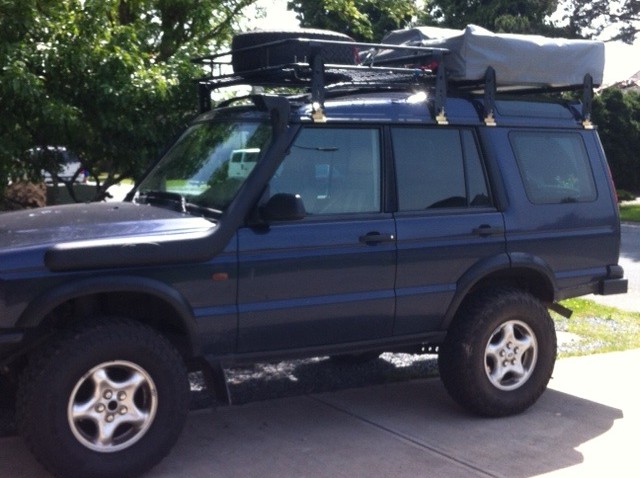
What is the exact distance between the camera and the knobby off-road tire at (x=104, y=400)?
4578 millimetres

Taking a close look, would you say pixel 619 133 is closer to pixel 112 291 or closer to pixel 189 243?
pixel 189 243

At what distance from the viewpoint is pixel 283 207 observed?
5.07m

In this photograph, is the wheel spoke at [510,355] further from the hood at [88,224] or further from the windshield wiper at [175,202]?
the hood at [88,224]

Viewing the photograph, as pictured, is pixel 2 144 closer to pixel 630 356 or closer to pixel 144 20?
pixel 144 20

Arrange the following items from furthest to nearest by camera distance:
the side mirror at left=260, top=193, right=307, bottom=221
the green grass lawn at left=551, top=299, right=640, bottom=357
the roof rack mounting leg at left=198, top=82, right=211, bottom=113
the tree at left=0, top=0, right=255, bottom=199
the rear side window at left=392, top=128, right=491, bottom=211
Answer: the green grass lawn at left=551, top=299, right=640, bottom=357, the tree at left=0, top=0, right=255, bottom=199, the roof rack mounting leg at left=198, top=82, right=211, bottom=113, the rear side window at left=392, top=128, right=491, bottom=211, the side mirror at left=260, top=193, right=307, bottom=221

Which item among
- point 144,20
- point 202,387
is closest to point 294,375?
point 202,387

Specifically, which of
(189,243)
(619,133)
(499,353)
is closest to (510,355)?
(499,353)

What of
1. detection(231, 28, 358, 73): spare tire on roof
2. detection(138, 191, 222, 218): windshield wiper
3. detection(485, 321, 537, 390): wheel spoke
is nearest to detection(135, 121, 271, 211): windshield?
detection(138, 191, 222, 218): windshield wiper

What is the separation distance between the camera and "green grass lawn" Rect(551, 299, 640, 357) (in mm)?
8023

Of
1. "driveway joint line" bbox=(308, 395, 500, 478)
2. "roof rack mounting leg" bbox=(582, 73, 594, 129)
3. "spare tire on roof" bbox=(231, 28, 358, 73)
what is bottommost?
"driveway joint line" bbox=(308, 395, 500, 478)

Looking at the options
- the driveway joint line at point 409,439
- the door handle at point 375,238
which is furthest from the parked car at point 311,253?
the driveway joint line at point 409,439

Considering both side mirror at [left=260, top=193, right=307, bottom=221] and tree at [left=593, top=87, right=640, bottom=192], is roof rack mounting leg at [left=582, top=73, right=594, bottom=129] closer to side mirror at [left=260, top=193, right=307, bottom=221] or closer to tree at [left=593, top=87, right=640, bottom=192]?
side mirror at [left=260, top=193, right=307, bottom=221]

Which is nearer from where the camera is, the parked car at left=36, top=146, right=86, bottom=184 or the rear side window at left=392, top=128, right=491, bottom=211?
the rear side window at left=392, top=128, right=491, bottom=211

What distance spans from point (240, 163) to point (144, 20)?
3445 millimetres
